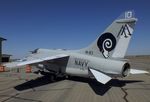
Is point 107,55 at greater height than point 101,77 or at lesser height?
greater

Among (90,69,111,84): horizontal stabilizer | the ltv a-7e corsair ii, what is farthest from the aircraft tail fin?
(90,69,111,84): horizontal stabilizer

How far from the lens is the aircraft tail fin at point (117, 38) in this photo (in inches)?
629

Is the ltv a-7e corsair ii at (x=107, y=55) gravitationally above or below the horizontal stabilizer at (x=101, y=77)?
above

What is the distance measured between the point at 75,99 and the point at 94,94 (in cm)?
177

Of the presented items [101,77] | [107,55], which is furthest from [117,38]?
[101,77]

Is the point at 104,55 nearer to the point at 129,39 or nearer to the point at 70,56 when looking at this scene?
the point at 129,39

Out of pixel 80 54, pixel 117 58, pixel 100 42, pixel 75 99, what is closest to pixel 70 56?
pixel 80 54

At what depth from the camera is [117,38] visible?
16281mm

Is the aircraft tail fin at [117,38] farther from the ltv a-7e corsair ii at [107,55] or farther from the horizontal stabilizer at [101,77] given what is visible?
the horizontal stabilizer at [101,77]

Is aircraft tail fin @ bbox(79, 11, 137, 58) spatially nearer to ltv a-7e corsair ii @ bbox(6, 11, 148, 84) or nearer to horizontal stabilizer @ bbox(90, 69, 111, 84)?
ltv a-7e corsair ii @ bbox(6, 11, 148, 84)

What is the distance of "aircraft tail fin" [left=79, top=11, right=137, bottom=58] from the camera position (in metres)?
16.0

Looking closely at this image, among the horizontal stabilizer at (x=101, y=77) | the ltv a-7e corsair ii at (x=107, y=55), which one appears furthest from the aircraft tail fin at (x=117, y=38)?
the horizontal stabilizer at (x=101, y=77)

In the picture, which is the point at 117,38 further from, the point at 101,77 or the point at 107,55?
the point at 101,77

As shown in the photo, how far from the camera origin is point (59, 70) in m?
20.4
